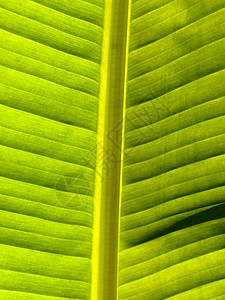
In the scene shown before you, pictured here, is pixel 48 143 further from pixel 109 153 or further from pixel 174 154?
pixel 174 154

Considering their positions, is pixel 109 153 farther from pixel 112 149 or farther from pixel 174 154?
pixel 174 154

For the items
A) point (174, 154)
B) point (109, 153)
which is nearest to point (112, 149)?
point (109, 153)
